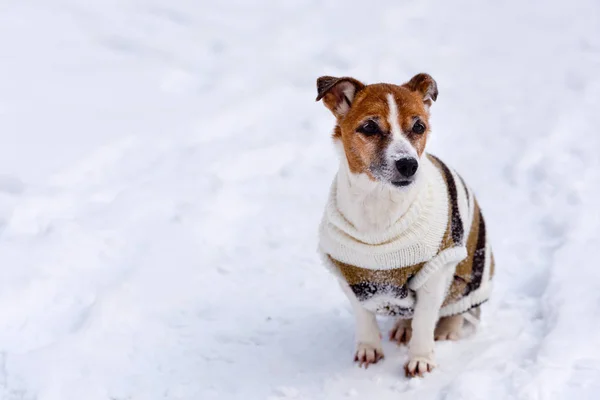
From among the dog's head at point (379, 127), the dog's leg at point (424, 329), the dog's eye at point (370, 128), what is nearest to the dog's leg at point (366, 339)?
the dog's leg at point (424, 329)

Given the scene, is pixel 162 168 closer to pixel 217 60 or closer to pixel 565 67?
pixel 217 60

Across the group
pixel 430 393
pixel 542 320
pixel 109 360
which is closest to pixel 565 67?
pixel 542 320

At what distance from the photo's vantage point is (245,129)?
22.9 feet

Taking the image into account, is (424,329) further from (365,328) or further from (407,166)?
(407,166)

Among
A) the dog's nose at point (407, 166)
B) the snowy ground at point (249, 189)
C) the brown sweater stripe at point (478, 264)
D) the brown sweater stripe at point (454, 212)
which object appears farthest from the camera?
the brown sweater stripe at point (478, 264)

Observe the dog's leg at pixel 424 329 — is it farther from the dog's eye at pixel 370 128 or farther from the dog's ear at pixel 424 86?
the dog's ear at pixel 424 86

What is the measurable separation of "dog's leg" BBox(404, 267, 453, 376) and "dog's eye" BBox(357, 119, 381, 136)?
2.96ft

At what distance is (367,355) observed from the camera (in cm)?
448

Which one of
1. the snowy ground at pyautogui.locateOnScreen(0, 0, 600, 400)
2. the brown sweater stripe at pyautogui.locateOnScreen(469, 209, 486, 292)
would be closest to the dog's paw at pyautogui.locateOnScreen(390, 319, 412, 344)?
the snowy ground at pyautogui.locateOnScreen(0, 0, 600, 400)

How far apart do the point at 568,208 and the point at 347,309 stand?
197 centimetres

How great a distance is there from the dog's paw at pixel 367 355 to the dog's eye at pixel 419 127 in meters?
1.33

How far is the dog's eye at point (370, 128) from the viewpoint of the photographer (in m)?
3.97

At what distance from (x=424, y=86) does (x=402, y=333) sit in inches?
60.8

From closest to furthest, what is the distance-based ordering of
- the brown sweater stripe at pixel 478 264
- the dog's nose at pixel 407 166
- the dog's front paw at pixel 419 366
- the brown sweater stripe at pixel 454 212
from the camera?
the dog's nose at pixel 407 166 → the brown sweater stripe at pixel 454 212 → the dog's front paw at pixel 419 366 → the brown sweater stripe at pixel 478 264
